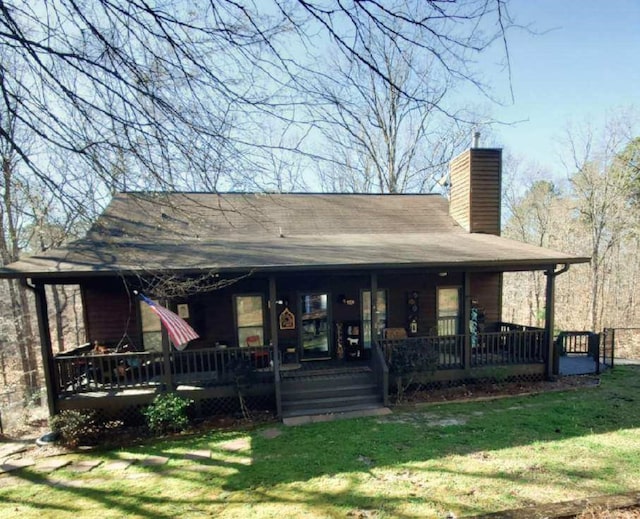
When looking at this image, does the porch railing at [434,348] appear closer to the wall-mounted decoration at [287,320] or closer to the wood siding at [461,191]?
the wall-mounted decoration at [287,320]

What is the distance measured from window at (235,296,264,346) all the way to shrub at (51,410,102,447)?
361cm

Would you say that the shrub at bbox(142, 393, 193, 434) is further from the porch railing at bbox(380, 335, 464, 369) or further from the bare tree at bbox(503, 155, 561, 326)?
the bare tree at bbox(503, 155, 561, 326)

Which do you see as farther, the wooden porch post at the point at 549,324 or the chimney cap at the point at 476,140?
the chimney cap at the point at 476,140

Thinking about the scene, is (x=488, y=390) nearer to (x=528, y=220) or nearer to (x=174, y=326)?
(x=174, y=326)

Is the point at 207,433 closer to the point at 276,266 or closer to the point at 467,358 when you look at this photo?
the point at 276,266

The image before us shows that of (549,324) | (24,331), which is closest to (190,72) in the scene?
(549,324)

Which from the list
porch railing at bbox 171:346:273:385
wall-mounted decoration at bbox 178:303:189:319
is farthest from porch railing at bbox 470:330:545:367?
wall-mounted decoration at bbox 178:303:189:319

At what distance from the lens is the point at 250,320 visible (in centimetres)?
904

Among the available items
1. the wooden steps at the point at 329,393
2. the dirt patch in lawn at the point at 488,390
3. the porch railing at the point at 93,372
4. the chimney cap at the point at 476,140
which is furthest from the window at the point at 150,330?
the chimney cap at the point at 476,140

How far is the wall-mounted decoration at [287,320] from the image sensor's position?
9094 mm

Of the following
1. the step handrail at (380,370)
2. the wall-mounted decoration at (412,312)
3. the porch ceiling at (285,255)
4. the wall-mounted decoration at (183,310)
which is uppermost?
the porch ceiling at (285,255)

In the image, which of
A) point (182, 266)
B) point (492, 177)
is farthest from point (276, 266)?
point (492, 177)

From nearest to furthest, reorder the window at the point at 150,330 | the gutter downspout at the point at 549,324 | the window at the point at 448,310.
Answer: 1. the gutter downspout at the point at 549,324
2. the window at the point at 150,330
3. the window at the point at 448,310

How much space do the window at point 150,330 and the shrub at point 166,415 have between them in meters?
2.33
